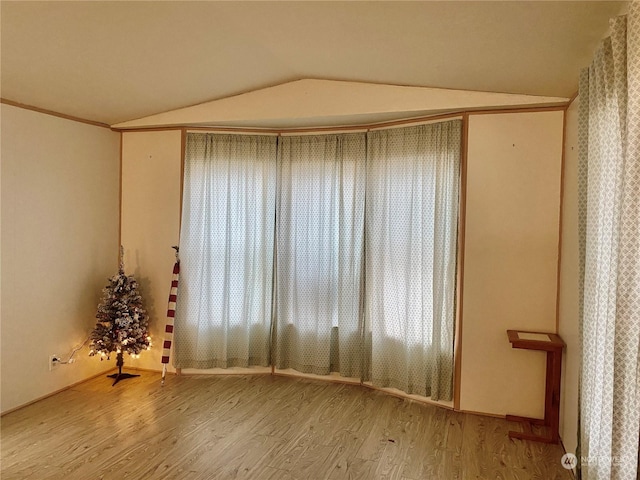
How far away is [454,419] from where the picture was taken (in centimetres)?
336

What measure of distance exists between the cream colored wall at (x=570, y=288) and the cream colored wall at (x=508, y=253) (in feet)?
0.44

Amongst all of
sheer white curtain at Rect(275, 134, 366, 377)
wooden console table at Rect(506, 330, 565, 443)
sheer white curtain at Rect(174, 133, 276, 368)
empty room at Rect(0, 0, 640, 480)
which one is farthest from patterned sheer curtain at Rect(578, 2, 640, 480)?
sheer white curtain at Rect(174, 133, 276, 368)

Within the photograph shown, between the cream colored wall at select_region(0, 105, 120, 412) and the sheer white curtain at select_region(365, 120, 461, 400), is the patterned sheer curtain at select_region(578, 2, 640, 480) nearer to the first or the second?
the sheer white curtain at select_region(365, 120, 461, 400)

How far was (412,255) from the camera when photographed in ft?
11.9

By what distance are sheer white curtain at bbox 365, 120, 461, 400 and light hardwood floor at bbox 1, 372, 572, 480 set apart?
32 centimetres

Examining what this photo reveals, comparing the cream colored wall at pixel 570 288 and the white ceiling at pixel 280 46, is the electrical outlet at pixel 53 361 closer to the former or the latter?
the white ceiling at pixel 280 46

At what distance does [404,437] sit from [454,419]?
1.69 ft

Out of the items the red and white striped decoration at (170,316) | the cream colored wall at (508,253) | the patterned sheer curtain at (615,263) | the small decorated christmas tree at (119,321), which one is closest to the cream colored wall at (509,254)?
the cream colored wall at (508,253)

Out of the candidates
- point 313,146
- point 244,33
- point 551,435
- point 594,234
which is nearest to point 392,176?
point 313,146

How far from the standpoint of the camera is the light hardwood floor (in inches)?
104

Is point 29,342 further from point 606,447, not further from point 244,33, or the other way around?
point 606,447

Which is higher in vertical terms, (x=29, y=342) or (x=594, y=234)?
(x=594, y=234)

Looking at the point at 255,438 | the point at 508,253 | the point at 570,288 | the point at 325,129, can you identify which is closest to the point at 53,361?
the point at 255,438

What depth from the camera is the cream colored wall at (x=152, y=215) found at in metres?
4.21
